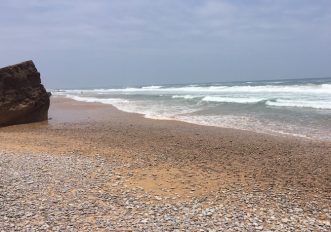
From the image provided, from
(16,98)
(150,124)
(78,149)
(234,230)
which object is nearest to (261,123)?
(150,124)

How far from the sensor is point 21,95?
16.8 metres

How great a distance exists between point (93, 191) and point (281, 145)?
6.59m

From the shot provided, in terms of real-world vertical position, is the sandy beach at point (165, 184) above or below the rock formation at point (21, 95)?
below

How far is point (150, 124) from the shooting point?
16.9 metres

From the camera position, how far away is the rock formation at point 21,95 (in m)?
16.3

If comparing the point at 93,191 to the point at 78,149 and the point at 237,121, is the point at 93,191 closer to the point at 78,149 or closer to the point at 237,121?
the point at 78,149

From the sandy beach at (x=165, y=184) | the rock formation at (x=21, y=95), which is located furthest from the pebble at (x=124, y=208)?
the rock formation at (x=21, y=95)

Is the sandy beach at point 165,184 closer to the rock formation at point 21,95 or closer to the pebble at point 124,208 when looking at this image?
the pebble at point 124,208

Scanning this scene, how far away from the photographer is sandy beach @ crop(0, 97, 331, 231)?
582cm

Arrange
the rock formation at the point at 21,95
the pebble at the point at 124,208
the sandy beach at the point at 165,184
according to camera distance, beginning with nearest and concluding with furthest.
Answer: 1. the pebble at the point at 124,208
2. the sandy beach at the point at 165,184
3. the rock formation at the point at 21,95

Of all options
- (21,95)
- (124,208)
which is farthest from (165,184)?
(21,95)

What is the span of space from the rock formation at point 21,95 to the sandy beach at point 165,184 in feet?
12.8

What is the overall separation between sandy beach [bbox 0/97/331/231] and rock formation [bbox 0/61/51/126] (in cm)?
391

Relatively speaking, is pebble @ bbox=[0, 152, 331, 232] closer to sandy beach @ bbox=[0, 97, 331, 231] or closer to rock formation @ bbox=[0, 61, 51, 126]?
sandy beach @ bbox=[0, 97, 331, 231]
